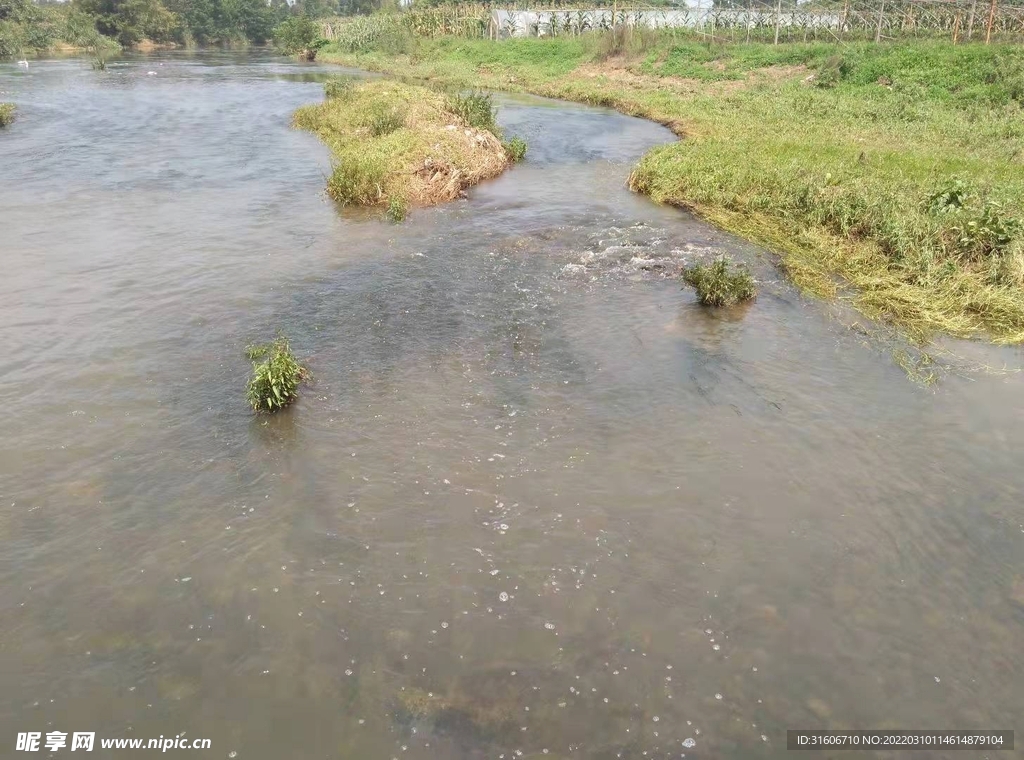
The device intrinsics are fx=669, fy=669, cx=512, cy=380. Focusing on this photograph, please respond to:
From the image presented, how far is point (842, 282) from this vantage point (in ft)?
50.5

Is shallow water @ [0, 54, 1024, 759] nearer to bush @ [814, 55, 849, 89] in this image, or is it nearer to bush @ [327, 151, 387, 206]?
bush @ [327, 151, 387, 206]

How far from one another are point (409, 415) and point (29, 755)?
5.96 metres

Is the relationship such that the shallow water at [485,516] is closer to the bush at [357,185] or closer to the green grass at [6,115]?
the bush at [357,185]

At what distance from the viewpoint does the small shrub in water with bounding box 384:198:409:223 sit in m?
19.5

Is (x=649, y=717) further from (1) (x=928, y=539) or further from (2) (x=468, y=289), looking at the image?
(2) (x=468, y=289)

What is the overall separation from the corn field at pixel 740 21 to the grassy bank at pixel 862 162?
676 centimetres

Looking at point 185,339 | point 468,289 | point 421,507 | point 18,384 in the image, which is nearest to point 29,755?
point 421,507

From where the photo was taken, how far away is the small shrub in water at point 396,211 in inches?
770

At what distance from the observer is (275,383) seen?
10.5 metres

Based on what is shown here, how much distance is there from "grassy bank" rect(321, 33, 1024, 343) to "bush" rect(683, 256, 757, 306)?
5.96 ft

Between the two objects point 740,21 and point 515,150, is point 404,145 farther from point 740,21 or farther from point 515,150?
point 740,21

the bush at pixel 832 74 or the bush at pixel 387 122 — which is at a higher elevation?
the bush at pixel 832 74

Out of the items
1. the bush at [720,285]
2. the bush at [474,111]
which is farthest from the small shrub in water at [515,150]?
the bush at [720,285]

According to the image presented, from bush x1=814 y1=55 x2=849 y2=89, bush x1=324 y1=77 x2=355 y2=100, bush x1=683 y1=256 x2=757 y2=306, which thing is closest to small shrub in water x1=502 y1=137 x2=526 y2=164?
bush x1=324 y1=77 x2=355 y2=100
